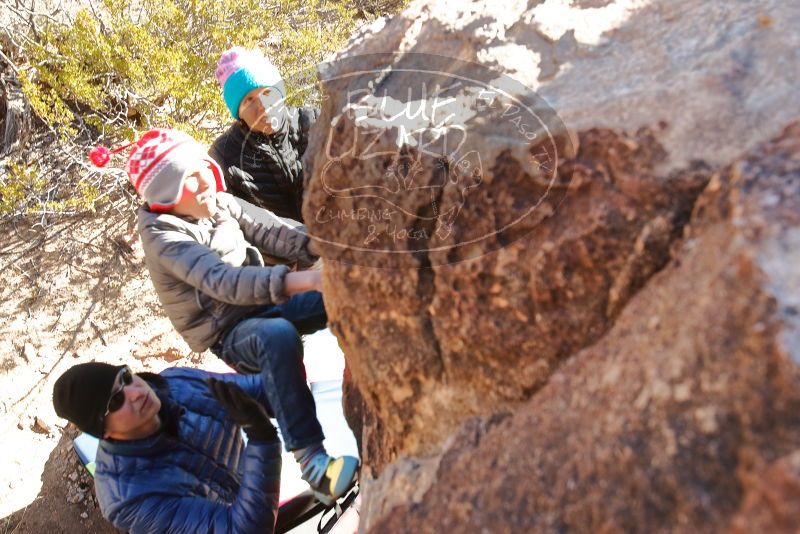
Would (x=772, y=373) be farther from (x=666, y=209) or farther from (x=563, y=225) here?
(x=563, y=225)

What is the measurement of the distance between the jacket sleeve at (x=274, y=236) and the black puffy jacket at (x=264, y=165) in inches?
14.4

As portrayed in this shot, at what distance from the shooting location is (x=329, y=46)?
5.09 meters

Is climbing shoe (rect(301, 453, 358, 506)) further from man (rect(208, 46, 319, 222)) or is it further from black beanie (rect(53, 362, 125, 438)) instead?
man (rect(208, 46, 319, 222))

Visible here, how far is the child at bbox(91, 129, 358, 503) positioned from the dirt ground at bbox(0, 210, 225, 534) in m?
1.46

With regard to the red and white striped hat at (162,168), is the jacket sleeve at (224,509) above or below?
below

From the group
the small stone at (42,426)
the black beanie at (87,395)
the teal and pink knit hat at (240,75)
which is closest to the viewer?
the black beanie at (87,395)

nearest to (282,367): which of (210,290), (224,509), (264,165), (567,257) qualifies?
(210,290)

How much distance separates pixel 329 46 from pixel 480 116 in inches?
167

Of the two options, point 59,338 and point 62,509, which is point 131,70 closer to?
point 59,338

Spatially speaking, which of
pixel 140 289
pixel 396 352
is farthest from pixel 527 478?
pixel 140 289

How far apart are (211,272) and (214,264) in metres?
0.03

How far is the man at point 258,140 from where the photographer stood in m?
2.43

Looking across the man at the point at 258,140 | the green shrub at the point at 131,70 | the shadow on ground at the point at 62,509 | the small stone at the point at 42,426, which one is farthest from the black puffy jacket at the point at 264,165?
the small stone at the point at 42,426

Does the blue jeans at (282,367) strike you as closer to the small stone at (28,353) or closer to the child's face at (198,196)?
the child's face at (198,196)
